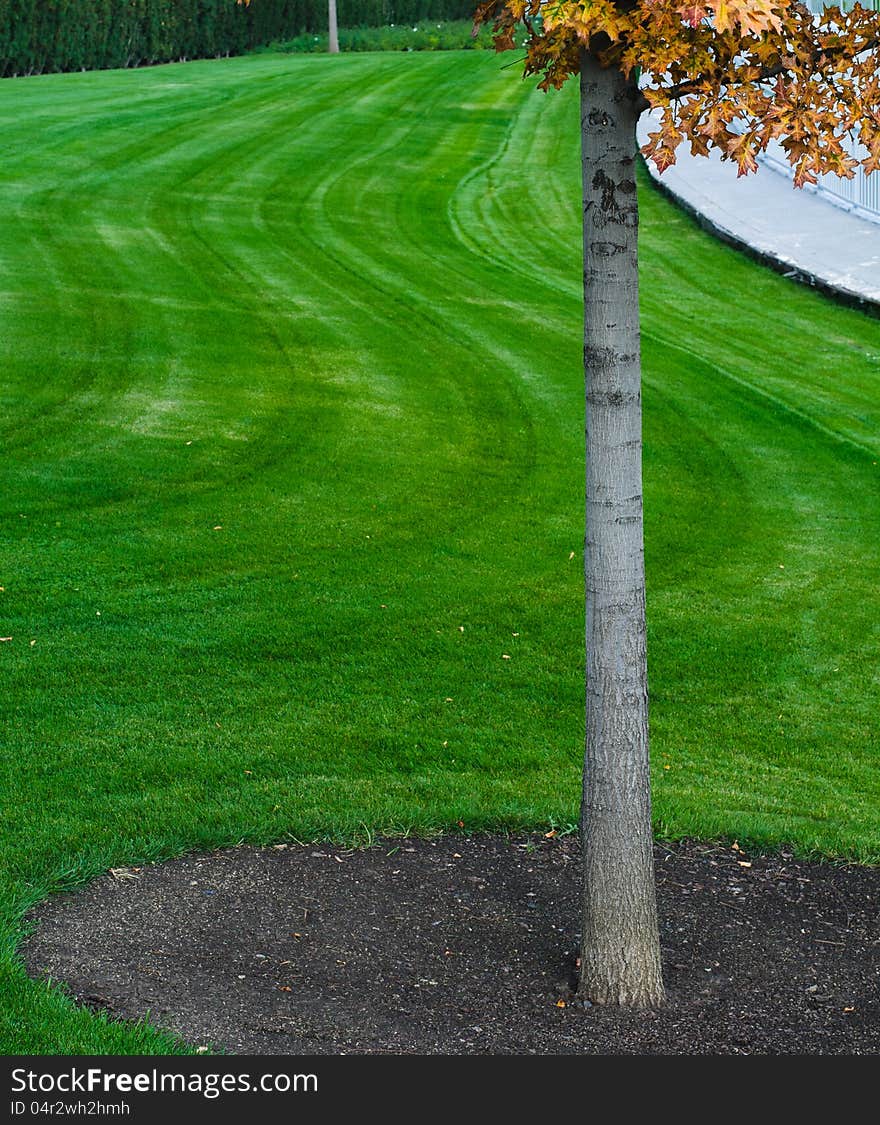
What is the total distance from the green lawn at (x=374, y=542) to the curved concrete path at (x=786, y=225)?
0.56 metres

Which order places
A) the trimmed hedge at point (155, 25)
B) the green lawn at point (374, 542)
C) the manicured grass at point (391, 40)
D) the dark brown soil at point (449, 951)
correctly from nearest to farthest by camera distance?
the dark brown soil at point (449, 951) < the green lawn at point (374, 542) < the trimmed hedge at point (155, 25) < the manicured grass at point (391, 40)

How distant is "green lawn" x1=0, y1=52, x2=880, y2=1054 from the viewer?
213 inches

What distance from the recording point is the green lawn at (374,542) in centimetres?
541

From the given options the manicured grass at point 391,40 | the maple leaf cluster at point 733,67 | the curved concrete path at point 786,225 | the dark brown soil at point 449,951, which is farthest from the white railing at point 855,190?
the manicured grass at point 391,40

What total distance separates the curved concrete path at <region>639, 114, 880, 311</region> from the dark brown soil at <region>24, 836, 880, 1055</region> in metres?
12.3

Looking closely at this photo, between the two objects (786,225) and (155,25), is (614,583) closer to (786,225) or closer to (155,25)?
(786,225)

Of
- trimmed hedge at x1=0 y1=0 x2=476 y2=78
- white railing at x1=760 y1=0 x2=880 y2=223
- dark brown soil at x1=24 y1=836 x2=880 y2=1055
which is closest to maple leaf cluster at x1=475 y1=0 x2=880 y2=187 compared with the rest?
dark brown soil at x1=24 y1=836 x2=880 y2=1055

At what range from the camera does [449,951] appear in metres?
4.25

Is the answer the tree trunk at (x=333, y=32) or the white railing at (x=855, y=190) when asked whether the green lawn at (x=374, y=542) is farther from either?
the tree trunk at (x=333, y=32)

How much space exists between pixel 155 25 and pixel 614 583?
42.0 m

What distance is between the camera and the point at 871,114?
3.80m

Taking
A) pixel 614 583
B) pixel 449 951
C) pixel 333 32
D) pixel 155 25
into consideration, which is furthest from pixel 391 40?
pixel 449 951

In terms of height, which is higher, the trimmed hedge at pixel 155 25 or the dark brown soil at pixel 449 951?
the trimmed hedge at pixel 155 25

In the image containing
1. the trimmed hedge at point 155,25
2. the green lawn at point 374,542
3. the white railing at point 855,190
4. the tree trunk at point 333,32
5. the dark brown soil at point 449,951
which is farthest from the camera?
the tree trunk at point 333,32
